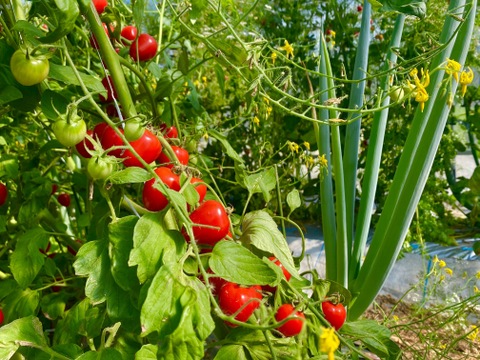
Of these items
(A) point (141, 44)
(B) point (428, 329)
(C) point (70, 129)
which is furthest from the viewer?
(B) point (428, 329)

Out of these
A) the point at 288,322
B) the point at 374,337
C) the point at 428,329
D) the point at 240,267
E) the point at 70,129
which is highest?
the point at 70,129

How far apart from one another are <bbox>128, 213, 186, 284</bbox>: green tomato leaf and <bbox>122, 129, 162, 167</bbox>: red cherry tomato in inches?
2.8

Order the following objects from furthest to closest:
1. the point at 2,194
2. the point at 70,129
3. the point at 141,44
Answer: the point at 2,194 → the point at 141,44 → the point at 70,129

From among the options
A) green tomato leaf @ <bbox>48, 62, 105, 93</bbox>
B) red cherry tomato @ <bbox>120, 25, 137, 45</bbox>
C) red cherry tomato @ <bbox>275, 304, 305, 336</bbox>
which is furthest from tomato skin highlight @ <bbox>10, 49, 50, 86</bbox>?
red cherry tomato @ <bbox>275, 304, 305, 336</bbox>

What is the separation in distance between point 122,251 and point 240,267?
116mm

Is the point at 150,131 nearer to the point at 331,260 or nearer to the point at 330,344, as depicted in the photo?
the point at 330,344

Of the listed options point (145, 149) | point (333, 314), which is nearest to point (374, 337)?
point (333, 314)

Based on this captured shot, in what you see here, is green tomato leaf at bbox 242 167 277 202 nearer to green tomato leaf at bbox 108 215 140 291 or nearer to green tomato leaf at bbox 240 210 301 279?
green tomato leaf at bbox 240 210 301 279

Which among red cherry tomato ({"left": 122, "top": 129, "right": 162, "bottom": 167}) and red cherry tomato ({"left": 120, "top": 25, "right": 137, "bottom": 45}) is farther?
red cherry tomato ({"left": 120, "top": 25, "right": 137, "bottom": 45})

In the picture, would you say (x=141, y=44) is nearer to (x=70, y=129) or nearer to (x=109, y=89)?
(x=109, y=89)

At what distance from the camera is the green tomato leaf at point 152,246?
Result: 0.42 metres

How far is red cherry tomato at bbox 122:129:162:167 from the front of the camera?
18.8 inches

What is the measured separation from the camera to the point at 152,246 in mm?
422

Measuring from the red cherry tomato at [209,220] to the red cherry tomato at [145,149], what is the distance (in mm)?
79
